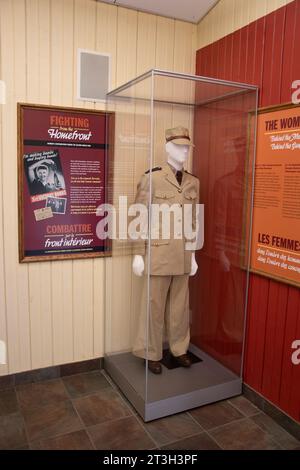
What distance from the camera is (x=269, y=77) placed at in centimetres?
222

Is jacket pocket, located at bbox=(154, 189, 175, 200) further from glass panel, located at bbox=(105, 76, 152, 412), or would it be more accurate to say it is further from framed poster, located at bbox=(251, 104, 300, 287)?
framed poster, located at bbox=(251, 104, 300, 287)

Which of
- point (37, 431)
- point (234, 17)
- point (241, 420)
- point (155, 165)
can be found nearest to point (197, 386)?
point (241, 420)

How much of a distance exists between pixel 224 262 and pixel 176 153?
2.63 feet

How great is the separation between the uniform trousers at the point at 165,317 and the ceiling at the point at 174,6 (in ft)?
5.80

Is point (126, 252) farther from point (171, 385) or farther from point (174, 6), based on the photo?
point (174, 6)

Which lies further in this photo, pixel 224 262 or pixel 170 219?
pixel 224 262

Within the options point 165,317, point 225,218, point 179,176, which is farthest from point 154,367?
point 179,176

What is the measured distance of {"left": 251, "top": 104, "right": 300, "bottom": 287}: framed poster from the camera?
2088 millimetres

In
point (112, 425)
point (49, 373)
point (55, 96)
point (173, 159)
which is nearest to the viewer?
point (112, 425)

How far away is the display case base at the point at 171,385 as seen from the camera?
7.46 ft

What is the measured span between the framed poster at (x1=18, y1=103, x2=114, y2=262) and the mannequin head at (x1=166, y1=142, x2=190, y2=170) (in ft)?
1.69

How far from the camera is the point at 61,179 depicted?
8.34 feet
